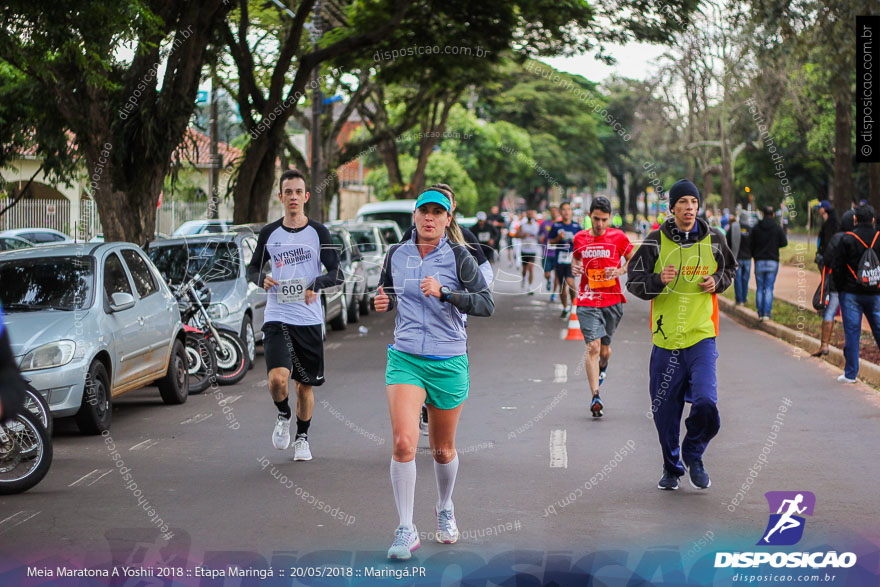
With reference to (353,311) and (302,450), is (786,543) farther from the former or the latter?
(353,311)

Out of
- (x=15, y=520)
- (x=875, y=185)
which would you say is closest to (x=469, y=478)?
(x=15, y=520)


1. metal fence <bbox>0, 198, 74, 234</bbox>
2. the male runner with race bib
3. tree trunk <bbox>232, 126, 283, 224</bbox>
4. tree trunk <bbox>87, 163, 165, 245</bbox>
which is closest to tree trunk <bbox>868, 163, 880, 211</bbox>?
tree trunk <bbox>232, 126, 283, 224</bbox>

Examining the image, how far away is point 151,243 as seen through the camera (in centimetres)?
1447

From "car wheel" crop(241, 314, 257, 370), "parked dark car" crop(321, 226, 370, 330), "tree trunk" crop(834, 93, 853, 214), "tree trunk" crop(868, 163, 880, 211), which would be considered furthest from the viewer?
"tree trunk" crop(834, 93, 853, 214)

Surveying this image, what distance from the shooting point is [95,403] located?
936 centimetres

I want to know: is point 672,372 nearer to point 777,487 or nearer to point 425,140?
point 777,487

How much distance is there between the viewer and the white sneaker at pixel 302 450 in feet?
27.3

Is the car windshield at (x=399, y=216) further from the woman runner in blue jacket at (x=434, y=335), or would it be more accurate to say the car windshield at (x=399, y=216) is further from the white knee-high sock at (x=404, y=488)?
the white knee-high sock at (x=404, y=488)

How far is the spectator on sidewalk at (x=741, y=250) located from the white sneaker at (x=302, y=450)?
472 inches

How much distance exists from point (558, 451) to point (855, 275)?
489cm

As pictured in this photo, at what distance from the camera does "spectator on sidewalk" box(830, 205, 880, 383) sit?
11898 mm

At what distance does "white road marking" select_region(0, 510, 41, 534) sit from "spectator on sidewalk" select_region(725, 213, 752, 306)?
1411 cm

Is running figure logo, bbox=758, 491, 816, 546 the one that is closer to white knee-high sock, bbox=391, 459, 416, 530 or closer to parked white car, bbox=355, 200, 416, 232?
white knee-high sock, bbox=391, 459, 416, 530

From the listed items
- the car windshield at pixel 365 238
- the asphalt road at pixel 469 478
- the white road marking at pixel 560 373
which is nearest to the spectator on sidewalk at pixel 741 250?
the white road marking at pixel 560 373
